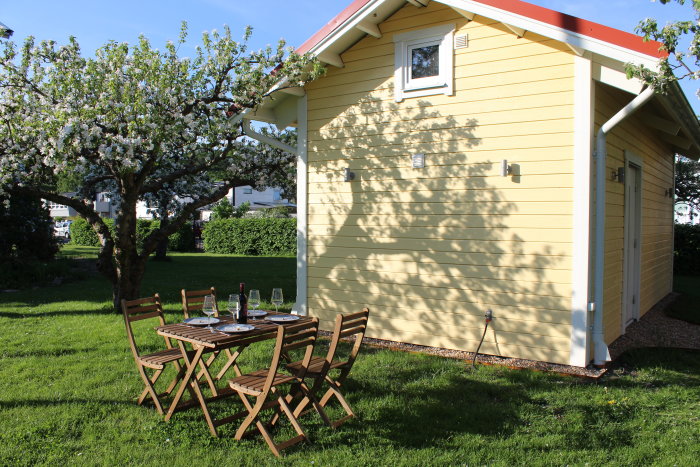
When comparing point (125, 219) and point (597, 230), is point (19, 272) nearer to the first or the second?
point (125, 219)

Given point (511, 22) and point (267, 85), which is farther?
point (267, 85)

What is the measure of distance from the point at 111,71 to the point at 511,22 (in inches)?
213

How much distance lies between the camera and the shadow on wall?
5.82 metres

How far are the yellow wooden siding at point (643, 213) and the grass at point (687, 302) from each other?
14.0 inches

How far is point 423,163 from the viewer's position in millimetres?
6535

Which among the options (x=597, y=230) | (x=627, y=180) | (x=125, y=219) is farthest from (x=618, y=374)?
(x=125, y=219)

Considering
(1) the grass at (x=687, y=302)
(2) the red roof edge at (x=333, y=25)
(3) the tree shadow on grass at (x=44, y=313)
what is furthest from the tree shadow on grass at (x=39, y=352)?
(1) the grass at (x=687, y=302)

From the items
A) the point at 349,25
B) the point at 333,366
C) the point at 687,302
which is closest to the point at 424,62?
the point at 349,25

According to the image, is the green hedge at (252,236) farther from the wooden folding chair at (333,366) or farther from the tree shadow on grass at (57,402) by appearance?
the wooden folding chair at (333,366)

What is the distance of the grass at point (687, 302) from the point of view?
8.69 metres

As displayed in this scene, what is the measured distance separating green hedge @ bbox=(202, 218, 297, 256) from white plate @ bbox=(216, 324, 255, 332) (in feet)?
55.4

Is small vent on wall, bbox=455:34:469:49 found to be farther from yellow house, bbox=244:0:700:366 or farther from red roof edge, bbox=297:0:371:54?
red roof edge, bbox=297:0:371:54

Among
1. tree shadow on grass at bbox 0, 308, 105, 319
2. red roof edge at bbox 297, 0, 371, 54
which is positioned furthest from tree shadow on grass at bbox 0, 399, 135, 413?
red roof edge at bbox 297, 0, 371, 54

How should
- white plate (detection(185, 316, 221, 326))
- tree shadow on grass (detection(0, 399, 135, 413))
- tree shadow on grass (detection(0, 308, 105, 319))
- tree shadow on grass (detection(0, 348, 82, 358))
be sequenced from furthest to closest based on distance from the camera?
tree shadow on grass (detection(0, 308, 105, 319)) → tree shadow on grass (detection(0, 348, 82, 358)) → tree shadow on grass (detection(0, 399, 135, 413)) → white plate (detection(185, 316, 221, 326))
